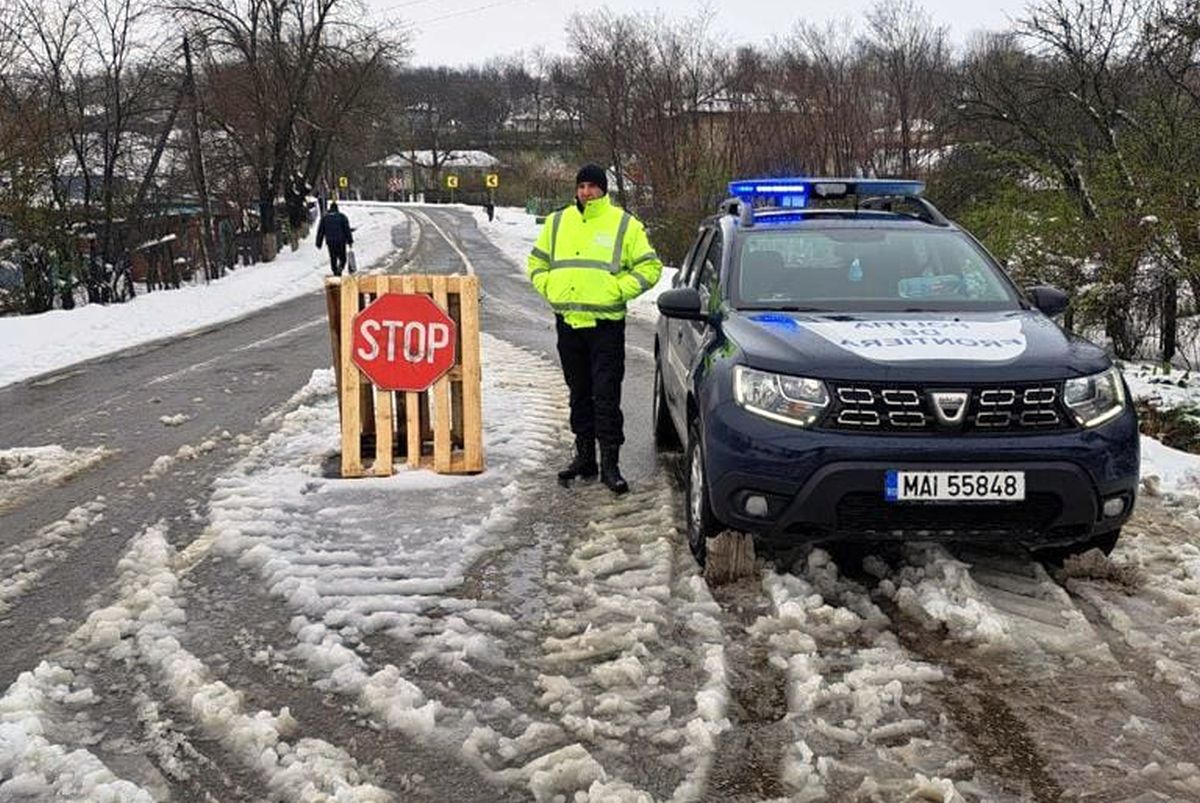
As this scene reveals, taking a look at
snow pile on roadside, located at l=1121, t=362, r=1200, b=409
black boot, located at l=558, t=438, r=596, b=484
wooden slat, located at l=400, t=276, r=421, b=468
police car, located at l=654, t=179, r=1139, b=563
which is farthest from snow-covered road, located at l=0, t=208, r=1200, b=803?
snow pile on roadside, located at l=1121, t=362, r=1200, b=409

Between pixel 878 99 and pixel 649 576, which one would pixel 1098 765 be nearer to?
pixel 649 576

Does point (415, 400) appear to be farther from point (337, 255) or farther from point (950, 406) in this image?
point (337, 255)

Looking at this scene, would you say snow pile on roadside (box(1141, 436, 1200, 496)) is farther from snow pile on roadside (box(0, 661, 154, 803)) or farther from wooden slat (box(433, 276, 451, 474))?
snow pile on roadside (box(0, 661, 154, 803))

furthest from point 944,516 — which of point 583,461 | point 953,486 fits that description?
point 583,461

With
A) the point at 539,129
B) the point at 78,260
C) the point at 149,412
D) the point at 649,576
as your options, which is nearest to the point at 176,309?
the point at 78,260

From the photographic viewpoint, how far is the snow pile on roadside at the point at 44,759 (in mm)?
3045

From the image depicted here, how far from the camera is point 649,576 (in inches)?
186

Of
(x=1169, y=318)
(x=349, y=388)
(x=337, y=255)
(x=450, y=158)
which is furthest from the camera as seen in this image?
(x=450, y=158)

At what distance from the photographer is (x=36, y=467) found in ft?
22.7

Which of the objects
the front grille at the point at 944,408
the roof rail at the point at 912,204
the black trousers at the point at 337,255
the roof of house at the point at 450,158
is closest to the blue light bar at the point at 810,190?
the roof rail at the point at 912,204

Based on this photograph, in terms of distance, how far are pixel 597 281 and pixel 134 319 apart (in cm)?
1348

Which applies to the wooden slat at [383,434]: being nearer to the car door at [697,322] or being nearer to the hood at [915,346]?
Result: the car door at [697,322]

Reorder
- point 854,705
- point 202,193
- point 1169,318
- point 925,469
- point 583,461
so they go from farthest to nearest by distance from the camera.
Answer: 1. point 202,193
2. point 1169,318
3. point 583,461
4. point 925,469
5. point 854,705

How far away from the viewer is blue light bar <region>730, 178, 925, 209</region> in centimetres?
629
